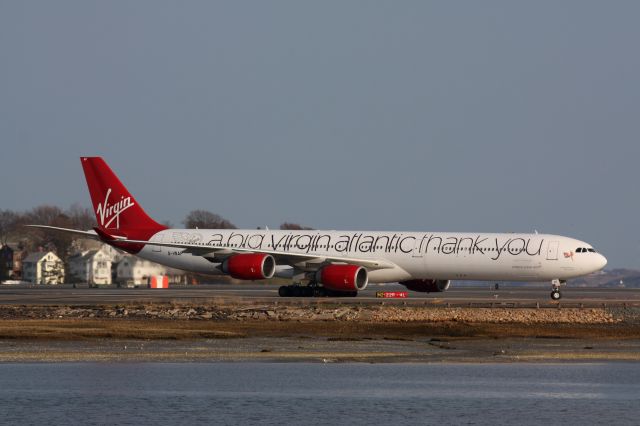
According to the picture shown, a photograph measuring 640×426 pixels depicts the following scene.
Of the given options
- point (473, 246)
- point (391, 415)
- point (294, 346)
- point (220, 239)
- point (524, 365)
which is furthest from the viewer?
point (220, 239)

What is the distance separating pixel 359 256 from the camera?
65312 mm

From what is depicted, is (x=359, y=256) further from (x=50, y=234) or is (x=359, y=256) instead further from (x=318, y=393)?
(x=50, y=234)

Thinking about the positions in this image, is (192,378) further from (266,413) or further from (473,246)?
(473,246)

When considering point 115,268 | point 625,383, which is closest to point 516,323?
point 625,383

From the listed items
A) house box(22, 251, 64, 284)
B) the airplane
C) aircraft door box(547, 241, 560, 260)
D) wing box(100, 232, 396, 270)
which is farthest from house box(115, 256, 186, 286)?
aircraft door box(547, 241, 560, 260)

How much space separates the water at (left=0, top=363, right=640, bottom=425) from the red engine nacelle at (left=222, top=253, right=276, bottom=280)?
30436 millimetres

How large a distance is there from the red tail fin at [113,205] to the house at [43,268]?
4754 cm

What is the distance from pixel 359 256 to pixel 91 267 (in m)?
69.4

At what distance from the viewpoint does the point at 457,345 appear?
38.2 m

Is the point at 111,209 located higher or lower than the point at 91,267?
higher

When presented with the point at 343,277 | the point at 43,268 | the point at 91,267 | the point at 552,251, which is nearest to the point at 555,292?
the point at 552,251

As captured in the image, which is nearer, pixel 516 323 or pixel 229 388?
pixel 229 388

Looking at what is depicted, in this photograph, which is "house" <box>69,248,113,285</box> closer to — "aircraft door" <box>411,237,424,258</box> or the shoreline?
"aircraft door" <box>411,237,424,258</box>

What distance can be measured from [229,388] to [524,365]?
905 centimetres
